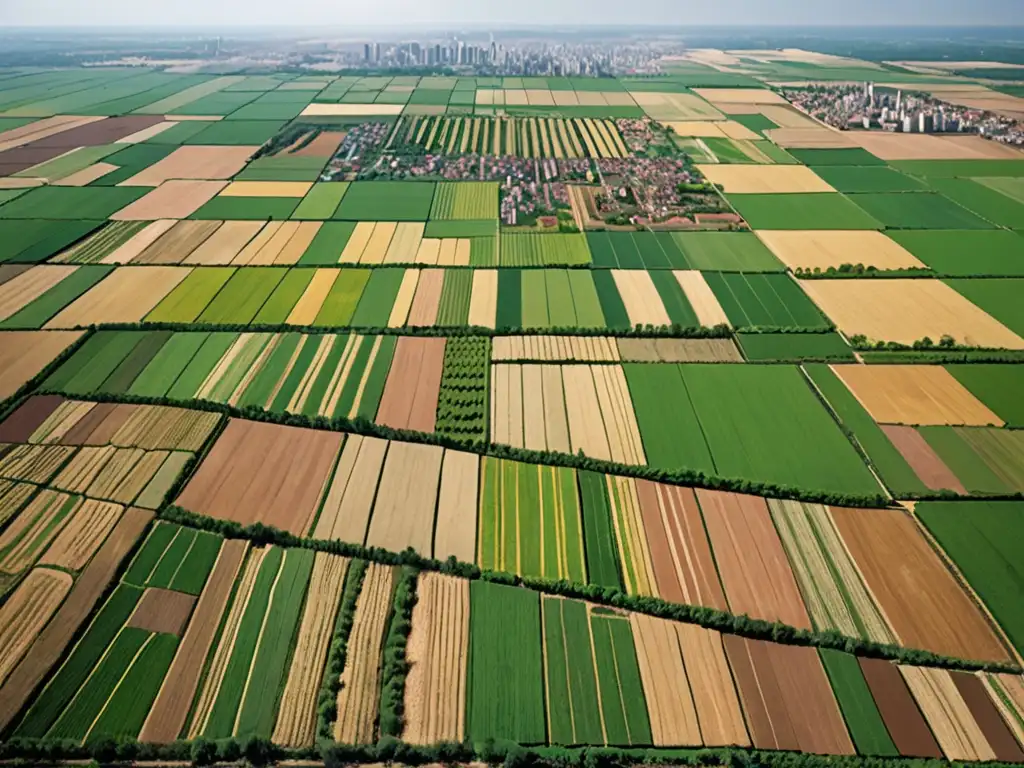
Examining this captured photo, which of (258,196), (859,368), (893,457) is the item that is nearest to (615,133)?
(258,196)

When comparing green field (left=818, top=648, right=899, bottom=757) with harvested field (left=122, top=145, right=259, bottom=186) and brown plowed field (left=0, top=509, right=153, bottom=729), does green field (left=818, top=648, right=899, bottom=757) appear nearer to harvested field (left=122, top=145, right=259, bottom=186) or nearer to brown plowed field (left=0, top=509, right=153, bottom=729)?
brown plowed field (left=0, top=509, right=153, bottom=729)

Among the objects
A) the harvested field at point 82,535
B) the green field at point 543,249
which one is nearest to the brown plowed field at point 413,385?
the harvested field at point 82,535

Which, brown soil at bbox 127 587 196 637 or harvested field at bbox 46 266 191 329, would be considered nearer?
brown soil at bbox 127 587 196 637

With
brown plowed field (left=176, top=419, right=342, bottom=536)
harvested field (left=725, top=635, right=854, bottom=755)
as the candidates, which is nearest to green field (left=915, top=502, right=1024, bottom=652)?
harvested field (left=725, top=635, right=854, bottom=755)

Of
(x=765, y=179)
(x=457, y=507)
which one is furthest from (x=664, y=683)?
(x=765, y=179)

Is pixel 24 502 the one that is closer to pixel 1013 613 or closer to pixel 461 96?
pixel 1013 613
